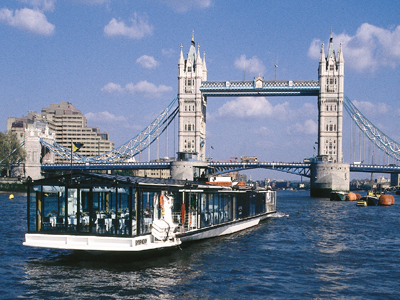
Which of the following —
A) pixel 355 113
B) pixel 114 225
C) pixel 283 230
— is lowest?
pixel 283 230

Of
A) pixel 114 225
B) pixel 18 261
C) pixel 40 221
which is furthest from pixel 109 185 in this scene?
pixel 18 261

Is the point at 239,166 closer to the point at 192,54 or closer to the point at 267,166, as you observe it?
the point at 267,166

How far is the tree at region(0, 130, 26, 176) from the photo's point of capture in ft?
349

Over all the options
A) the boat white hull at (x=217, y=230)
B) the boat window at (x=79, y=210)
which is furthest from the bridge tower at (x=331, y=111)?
the boat window at (x=79, y=210)

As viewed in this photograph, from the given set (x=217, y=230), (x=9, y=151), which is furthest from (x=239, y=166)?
(x=217, y=230)

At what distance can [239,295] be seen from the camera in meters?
16.1

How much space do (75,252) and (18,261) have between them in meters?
2.43

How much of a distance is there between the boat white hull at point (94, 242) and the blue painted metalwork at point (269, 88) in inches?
3502

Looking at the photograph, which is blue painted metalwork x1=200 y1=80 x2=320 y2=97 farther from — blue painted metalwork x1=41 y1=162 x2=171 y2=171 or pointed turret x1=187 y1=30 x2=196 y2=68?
blue painted metalwork x1=41 y1=162 x2=171 y2=171

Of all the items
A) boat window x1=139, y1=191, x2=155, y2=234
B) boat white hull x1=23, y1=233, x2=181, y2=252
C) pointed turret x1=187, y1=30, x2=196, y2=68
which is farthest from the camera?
pointed turret x1=187, y1=30, x2=196, y2=68

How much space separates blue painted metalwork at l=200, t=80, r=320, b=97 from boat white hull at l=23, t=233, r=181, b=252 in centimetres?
8894

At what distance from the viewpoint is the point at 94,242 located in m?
18.7

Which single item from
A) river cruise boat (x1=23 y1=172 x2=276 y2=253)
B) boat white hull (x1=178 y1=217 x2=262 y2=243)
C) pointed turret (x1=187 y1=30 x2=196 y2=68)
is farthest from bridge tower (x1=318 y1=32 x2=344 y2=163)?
river cruise boat (x1=23 y1=172 x2=276 y2=253)

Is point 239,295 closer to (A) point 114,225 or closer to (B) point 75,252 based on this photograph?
(A) point 114,225
